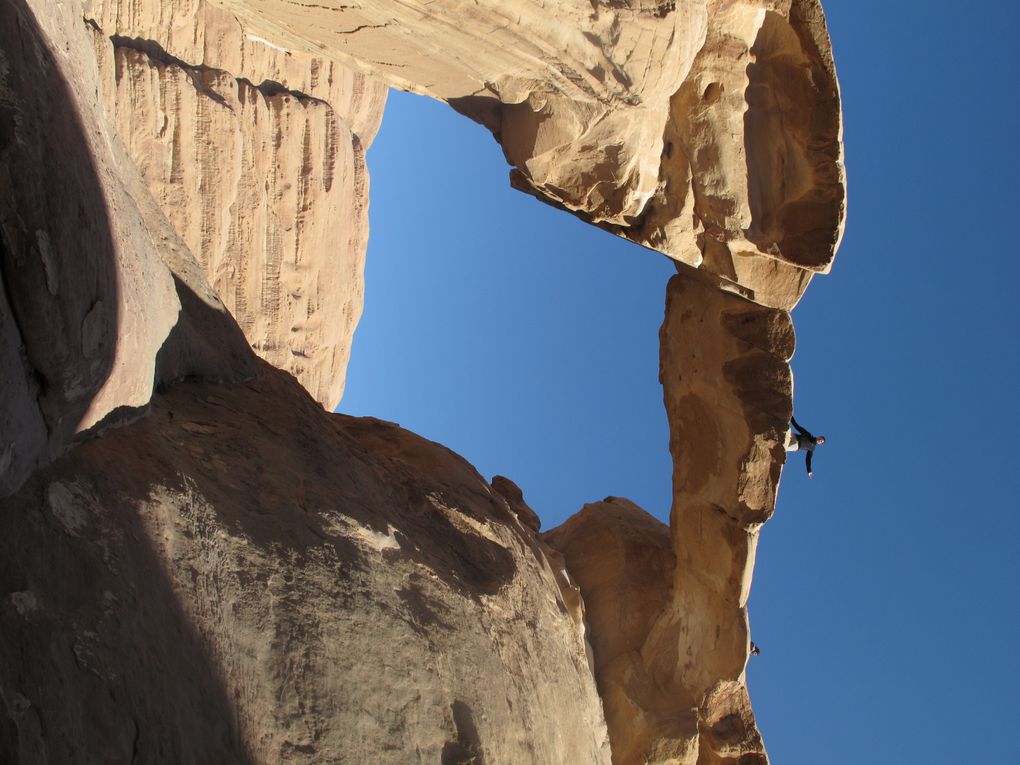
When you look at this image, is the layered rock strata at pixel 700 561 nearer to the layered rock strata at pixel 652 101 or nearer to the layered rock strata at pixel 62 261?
the layered rock strata at pixel 652 101

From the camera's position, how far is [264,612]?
2.93m

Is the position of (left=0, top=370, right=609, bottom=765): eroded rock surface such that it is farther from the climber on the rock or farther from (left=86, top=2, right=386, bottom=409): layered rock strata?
(left=86, top=2, right=386, bottom=409): layered rock strata

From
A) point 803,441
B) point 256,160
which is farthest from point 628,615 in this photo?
point 256,160

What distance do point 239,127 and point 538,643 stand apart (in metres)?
6.66

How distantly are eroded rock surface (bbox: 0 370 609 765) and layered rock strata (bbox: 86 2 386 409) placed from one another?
436 cm

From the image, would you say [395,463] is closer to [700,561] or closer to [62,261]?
[700,561]

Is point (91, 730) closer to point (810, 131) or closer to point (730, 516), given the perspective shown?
point (730, 516)

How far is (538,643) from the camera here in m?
4.41

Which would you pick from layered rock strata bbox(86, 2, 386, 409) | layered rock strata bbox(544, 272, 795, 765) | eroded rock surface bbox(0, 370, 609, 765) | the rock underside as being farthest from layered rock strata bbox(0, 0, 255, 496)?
layered rock strata bbox(86, 2, 386, 409)

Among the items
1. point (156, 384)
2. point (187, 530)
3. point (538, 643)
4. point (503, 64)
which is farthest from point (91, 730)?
point (503, 64)

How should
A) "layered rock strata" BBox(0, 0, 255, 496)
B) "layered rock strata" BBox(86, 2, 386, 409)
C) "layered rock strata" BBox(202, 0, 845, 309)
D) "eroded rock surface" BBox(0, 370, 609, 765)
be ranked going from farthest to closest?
"layered rock strata" BBox(86, 2, 386, 409) → "layered rock strata" BBox(202, 0, 845, 309) → "eroded rock surface" BBox(0, 370, 609, 765) → "layered rock strata" BBox(0, 0, 255, 496)

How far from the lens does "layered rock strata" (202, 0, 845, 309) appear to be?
3.46 meters

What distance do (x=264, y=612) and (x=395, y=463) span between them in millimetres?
2345

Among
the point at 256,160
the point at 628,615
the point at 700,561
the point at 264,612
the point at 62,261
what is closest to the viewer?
the point at 62,261
